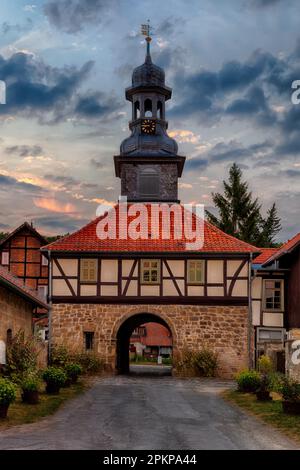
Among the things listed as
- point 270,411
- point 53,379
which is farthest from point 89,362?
point 270,411

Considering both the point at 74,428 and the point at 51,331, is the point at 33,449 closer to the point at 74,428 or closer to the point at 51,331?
the point at 74,428

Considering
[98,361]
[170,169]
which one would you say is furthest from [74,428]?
[170,169]

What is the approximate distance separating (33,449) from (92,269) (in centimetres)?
2075

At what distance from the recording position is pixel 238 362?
31.0 metres

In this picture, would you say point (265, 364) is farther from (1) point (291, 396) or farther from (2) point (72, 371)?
(1) point (291, 396)

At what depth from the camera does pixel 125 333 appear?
36.8 meters

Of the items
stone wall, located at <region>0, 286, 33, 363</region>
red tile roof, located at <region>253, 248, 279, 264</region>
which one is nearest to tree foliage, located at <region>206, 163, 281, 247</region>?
red tile roof, located at <region>253, 248, 279, 264</region>

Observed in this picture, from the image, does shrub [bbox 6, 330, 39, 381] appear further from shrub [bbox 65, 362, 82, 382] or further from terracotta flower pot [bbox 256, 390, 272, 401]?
terracotta flower pot [bbox 256, 390, 272, 401]

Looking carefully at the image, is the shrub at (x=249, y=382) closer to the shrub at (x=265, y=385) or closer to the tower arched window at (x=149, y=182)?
the shrub at (x=265, y=385)

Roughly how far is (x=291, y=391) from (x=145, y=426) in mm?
3990

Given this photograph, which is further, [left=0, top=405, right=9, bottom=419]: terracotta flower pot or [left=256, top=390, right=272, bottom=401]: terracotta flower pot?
[left=256, top=390, right=272, bottom=401]: terracotta flower pot

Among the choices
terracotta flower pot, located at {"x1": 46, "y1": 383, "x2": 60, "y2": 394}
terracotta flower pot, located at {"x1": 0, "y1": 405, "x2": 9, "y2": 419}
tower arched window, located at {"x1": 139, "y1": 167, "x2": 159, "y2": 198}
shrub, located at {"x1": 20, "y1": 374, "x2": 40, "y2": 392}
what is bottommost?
terracotta flower pot, located at {"x1": 46, "y1": 383, "x2": 60, "y2": 394}

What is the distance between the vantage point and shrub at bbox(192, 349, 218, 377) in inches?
1206
